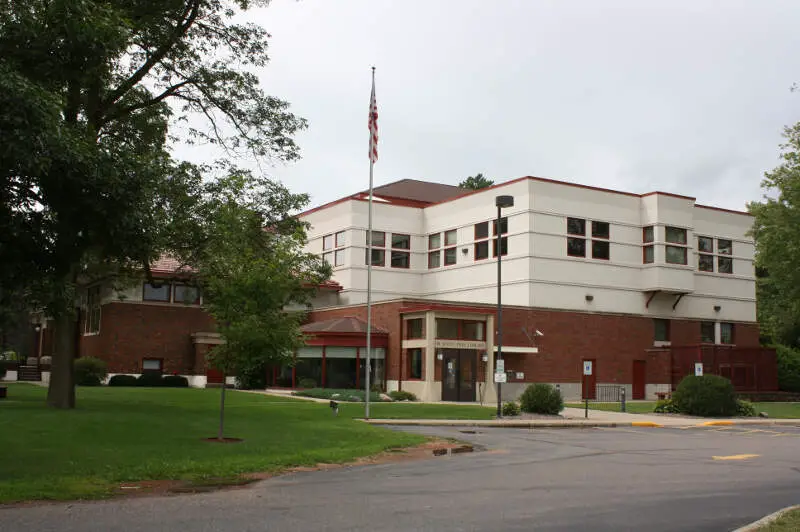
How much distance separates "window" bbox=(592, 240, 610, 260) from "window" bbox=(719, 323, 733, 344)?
34.5ft

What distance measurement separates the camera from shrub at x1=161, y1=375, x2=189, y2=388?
47.4 m

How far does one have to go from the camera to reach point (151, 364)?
161 feet

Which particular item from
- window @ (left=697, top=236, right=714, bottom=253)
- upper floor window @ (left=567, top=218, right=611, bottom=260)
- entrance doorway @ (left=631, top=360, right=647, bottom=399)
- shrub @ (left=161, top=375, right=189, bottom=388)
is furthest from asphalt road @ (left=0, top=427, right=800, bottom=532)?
window @ (left=697, top=236, right=714, bottom=253)

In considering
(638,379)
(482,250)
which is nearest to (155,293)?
(482,250)

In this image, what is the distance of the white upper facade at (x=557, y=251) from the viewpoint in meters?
46.9

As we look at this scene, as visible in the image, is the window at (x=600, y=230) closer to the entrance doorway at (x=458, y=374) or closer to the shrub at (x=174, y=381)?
the entrance doorway at (x=458, y=374)

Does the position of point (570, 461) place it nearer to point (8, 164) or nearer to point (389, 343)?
point (8, 164)

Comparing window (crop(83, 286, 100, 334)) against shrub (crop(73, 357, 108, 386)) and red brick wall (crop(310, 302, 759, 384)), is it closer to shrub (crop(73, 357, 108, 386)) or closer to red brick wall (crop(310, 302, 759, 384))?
shrub (crop(73, 357, 108, 386))

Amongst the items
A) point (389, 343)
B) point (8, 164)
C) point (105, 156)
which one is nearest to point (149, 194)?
point (105, 156)

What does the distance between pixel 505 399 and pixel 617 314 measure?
9447 millimetres

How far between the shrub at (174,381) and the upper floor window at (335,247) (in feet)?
39.5

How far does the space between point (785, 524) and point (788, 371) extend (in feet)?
155

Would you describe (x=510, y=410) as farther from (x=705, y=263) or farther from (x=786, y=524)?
(x=705, y=263)

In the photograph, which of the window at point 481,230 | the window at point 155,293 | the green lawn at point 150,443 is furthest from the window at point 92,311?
the window at point 481,230
